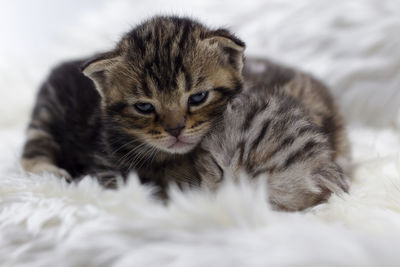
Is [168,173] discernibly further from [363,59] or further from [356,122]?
[363,59]

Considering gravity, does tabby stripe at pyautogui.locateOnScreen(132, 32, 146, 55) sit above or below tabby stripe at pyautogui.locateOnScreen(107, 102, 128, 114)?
above

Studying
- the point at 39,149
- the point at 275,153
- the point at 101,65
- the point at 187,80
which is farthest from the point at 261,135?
the point at 39,149

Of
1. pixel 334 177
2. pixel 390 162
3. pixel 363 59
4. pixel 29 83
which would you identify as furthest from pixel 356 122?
pixel 29 83

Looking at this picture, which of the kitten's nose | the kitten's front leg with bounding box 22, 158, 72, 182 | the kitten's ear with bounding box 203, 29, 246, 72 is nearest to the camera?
the kitten's nose

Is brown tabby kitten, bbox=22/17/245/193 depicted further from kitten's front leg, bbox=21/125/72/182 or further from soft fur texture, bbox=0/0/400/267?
soft fur texture, bbox=0/0/400/267

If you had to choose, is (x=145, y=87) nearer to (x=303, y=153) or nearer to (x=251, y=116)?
(x=251, y=116)

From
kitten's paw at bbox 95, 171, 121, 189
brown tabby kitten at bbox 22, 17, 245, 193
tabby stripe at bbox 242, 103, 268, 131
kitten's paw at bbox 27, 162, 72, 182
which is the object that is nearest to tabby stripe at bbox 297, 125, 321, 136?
tabby stripe at bbox 242, 103, 268, 131

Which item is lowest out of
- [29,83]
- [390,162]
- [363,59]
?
[29,83]
